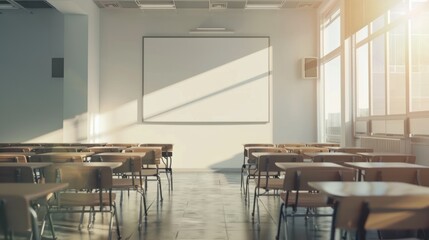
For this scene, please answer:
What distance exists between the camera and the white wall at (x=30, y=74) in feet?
35.7

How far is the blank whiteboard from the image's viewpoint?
1098 centimetres

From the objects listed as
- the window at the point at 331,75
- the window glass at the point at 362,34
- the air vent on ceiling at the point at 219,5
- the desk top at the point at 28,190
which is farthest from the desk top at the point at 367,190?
the air vent on ceiling at the point at 219,5

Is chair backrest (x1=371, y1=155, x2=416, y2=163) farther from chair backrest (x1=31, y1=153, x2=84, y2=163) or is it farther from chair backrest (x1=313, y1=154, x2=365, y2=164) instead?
chair backrest (x1=31, y1=153, x2=84, y2=163)

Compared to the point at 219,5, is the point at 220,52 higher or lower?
lower

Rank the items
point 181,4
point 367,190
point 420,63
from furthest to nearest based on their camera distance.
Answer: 1. point 181,4
2. point 420,63
3. point 367,190

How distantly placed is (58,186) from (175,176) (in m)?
7.21

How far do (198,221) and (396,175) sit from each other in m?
2.29

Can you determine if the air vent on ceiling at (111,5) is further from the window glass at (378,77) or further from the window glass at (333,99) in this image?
the window glass at (378,77)

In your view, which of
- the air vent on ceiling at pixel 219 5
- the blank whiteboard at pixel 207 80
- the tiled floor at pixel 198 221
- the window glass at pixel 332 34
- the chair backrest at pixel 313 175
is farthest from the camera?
the blank whiteboard at pixel 207 80

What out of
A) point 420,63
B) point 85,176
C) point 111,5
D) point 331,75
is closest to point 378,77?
point 420,63

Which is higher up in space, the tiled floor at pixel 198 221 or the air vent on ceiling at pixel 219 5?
the air vent on ceiling at pixel 219 5

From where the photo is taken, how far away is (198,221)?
4973 mm

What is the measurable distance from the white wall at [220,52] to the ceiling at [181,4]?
0.27 metres

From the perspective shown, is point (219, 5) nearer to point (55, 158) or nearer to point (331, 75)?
point (331, 75)
